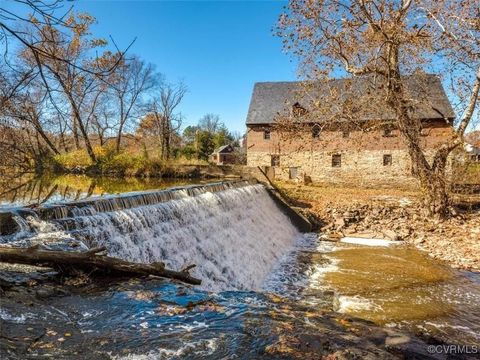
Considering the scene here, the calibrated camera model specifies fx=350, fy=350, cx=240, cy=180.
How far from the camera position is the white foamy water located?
7.22 m

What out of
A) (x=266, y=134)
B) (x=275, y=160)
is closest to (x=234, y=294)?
(x=275, y=160)

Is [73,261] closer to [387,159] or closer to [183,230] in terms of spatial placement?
[183,230]

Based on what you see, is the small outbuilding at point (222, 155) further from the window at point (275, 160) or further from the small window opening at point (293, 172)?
the small window opening at point (293, 172)

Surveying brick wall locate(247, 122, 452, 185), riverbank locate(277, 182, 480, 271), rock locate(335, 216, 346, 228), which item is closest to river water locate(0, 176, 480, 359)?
riverbank locate(277, 182, 480, 271)

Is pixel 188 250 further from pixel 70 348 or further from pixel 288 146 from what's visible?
pixel 288 146

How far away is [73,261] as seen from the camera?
15.5ft

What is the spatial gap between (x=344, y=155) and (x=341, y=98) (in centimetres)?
996

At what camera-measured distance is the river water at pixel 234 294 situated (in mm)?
3385

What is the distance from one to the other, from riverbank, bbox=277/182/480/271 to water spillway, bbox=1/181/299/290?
2.84 meters

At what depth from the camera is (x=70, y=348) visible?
317cm

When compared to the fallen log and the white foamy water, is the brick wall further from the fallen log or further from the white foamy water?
the fallen log

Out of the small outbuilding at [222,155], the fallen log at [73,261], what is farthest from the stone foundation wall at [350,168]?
the small outbuilding at [222,155]

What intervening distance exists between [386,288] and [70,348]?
7269 mm

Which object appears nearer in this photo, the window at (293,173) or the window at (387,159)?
the window at (387,159)
